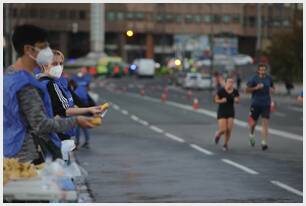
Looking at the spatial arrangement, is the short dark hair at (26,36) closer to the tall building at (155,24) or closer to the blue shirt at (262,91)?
the blue shirt at (262,91)

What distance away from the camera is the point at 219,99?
76.1 ft

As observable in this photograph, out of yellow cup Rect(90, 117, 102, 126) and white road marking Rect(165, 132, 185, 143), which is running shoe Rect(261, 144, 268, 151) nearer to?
white road marking Rect(165, 132, 185, 143)

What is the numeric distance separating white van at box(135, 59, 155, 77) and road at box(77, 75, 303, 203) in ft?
329

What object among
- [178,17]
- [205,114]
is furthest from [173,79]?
[205,114]

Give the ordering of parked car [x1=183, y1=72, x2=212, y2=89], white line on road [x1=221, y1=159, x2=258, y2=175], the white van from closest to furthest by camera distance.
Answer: white line on road [x1=221, y1=159, x2=258, y2=175] → parked car [x1=183, y1=72, x2=212, y2=89] → the white van

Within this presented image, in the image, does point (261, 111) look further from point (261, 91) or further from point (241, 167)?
point (241, 167)

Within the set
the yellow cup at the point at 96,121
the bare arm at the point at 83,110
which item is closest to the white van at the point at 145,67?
the bare arm at the point at 83,110

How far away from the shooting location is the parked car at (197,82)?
8725 centimetres

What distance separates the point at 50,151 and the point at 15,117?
46 cm

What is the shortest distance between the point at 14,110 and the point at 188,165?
11.8m

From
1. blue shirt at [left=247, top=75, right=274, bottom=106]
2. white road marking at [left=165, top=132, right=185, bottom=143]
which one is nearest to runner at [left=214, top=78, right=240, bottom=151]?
blue shirt at [left=247, top=75, right=274, bottom=106]

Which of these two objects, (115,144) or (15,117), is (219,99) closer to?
(115,144)

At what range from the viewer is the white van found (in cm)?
13338

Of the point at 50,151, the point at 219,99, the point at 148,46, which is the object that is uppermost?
the point at 50,151
